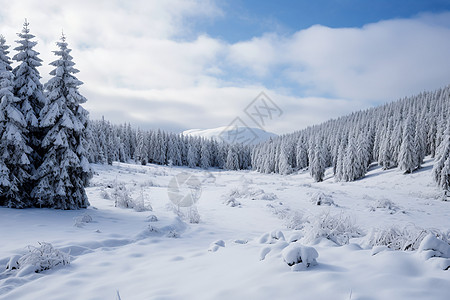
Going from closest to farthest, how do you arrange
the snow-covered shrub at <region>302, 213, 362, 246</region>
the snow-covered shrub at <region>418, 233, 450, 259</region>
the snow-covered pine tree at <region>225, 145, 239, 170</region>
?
the snow-covered shrub at <region>418, 233, 450, 259</region>, the snow-covered shrub at <region>302, 213, 362, 246</region>, the snow-covered pine tree at <region>225, 145, 239, 170</region>

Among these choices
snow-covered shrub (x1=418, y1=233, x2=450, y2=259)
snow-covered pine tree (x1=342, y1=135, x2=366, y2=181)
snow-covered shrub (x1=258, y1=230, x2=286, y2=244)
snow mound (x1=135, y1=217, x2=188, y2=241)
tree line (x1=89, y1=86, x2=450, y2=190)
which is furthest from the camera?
snow-covered pine tree (x1=342, y1=135, x2=366, y2=181)

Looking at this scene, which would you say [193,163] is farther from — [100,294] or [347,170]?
[100,294]

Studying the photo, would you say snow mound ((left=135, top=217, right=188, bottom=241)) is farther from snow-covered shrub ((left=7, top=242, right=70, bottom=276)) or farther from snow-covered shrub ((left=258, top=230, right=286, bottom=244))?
snow-covered shrub ((left=258, top=230, right=286, bottom=244))

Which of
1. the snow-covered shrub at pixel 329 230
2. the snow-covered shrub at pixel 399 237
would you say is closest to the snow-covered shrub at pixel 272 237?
the snow-covered shrub at pixel 329 230

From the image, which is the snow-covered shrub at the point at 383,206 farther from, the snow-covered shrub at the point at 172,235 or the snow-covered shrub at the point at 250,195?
the snow-covered shrub at the point at 172,235

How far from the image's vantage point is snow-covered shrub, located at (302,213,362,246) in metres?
5.66

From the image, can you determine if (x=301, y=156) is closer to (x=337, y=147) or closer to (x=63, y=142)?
(x=337, y=147)

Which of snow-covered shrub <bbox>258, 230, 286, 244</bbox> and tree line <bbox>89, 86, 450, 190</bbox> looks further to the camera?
tree line <bbox>89, 86, 450, 190</bbox>

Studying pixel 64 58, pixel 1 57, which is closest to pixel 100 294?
pixel 64 58

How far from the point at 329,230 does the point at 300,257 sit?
9.03ft

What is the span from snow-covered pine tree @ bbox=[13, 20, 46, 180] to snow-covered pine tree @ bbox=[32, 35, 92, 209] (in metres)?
0.49

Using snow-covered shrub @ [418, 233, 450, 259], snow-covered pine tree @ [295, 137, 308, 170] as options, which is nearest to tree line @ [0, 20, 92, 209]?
snow-covered shrub @ [418, 233, 450, 259]

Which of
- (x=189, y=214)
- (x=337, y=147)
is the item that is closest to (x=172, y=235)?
(x=189, y=214)

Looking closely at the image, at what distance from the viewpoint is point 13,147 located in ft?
35.0
